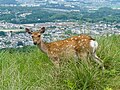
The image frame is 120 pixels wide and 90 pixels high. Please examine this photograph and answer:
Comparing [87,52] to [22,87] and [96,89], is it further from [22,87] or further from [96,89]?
[22,87]

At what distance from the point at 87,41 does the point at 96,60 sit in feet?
1.47

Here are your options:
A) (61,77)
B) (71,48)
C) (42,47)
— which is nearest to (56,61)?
(71,48)

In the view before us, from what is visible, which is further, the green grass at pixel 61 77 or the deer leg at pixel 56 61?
the deer leg at pixel 56 61

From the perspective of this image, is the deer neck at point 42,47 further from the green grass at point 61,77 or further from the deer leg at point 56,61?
the green grass at point 61,77

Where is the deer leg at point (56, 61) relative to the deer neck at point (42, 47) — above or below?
below

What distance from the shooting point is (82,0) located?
237 ft

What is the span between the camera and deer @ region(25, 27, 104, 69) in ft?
26.6

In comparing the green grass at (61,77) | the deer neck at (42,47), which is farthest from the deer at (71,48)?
the green grass at (61,77)

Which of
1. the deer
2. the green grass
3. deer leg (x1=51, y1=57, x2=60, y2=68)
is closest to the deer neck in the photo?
the deer

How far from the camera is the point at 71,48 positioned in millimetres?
8266

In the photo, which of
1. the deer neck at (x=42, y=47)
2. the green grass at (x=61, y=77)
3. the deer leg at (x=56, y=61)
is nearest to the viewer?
the green grass at (x=61, y=77)

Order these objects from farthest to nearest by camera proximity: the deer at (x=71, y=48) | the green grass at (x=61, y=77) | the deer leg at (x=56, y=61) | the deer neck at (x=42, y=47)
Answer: the deer neck at (x=42, y=47)
the deer at (x=71, y=48)
the deer leg at (x=56, y=61)
the green grass at (x=61, y=77)

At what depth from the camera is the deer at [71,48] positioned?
8.09 m

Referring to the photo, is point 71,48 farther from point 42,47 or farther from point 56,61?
point 42,47
